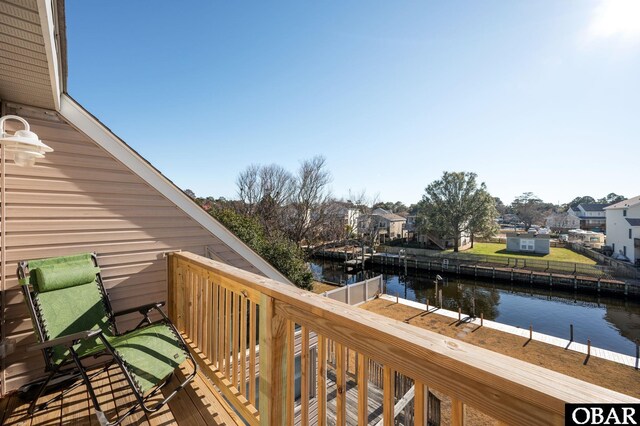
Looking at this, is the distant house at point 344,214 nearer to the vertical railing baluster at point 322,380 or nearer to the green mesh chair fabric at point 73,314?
the green mesh chair fabric at point 73,314

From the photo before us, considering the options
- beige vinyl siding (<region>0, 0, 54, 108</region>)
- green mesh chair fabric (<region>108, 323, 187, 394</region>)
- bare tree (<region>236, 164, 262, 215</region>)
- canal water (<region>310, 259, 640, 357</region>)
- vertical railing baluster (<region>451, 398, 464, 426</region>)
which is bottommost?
canal water (<region>310, 259, 640, 357</region>)

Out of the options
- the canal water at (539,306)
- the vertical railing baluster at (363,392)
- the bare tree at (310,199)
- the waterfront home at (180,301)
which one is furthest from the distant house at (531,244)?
the vertical railing baluster at (363,392)

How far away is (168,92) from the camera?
30.5 feet

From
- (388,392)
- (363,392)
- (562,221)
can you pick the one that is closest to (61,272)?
(363,392)

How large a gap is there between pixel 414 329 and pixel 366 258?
27.0 m

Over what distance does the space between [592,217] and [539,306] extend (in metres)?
44.6

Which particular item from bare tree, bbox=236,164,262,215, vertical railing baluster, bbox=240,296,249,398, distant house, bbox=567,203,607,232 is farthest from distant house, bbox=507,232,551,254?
vertical railing baluster, bbox=240,296,249,398

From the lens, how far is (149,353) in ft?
7.13

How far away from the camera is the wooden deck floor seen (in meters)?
2.02

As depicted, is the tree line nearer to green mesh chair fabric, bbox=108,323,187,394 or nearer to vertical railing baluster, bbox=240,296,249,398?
green mesh chair fabric, bbox=108,323,187,394

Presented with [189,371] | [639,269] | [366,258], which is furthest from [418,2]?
[639,269]

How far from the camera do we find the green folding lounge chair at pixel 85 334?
2.00 meters

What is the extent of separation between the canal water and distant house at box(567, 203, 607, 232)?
38.2 m

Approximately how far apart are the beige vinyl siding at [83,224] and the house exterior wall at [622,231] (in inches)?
1282
